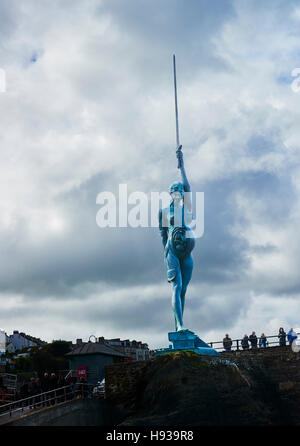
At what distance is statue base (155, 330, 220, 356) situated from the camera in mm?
21203

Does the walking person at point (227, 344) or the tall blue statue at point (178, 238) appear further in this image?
the walking person at point (227, 344)

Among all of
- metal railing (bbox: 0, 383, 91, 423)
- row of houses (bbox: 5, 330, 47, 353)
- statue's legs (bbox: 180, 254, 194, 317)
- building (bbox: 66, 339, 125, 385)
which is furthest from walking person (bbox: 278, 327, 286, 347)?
row of houses (bbox: 5, 330, 47, 353)

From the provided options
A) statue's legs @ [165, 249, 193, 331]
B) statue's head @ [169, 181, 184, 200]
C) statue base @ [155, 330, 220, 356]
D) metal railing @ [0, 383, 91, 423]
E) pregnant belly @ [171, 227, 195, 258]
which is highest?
statue's head @ [169, 181, 184, 200]

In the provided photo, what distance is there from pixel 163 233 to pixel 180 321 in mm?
3705

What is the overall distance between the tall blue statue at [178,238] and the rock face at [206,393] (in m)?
2.60

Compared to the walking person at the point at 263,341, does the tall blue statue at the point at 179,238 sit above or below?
above

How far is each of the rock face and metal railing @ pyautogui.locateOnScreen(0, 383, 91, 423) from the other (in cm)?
193

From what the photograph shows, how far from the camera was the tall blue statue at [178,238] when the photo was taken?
22925mm

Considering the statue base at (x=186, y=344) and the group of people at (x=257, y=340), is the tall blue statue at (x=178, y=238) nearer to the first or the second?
the statue base at (x=186, y=344)

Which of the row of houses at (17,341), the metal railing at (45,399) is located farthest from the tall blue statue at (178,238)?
the row of houses at (17,341)

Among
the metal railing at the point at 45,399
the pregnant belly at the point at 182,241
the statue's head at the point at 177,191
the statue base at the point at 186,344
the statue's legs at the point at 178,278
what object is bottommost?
the metal railing at the point at 45,399

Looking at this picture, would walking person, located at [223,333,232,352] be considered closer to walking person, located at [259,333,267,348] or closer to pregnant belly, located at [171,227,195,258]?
walking person, located at [259,333,267,348]
